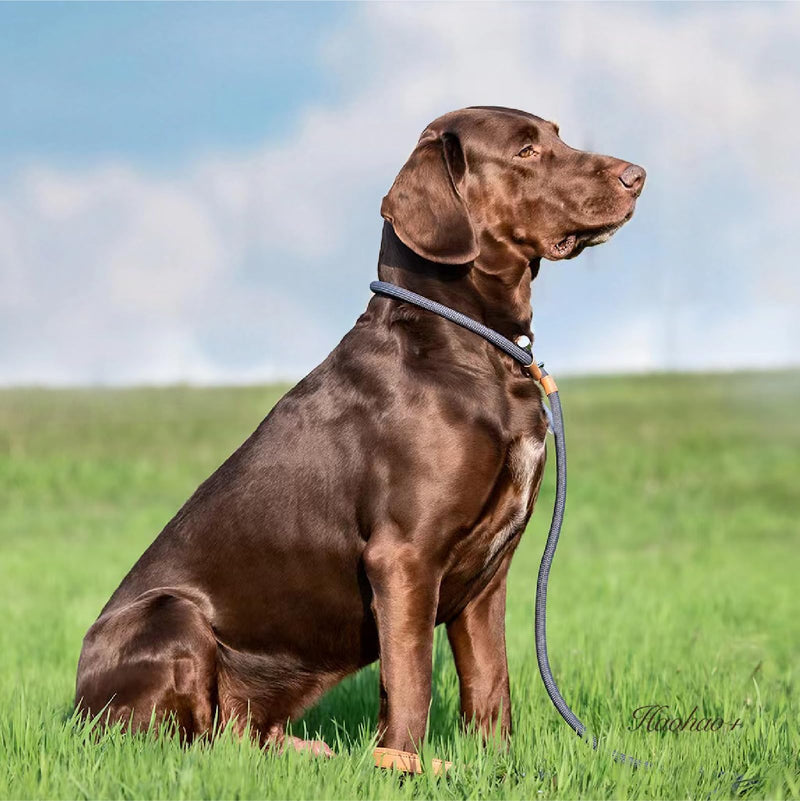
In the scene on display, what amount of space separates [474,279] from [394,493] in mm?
910

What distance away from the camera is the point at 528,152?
4.24 m

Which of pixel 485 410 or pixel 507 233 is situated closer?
pixel 485 410

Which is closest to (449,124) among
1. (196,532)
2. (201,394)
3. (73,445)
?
(196,532)

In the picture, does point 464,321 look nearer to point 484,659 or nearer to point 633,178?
point 633,178

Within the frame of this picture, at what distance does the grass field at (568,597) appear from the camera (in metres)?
3.71

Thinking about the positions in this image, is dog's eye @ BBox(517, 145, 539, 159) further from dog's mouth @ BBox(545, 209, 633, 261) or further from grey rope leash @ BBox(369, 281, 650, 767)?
grey rope leash @ BBox(369, 281, 650, 767)

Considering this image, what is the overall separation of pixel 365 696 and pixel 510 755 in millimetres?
1500

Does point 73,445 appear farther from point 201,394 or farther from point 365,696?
point 365,696

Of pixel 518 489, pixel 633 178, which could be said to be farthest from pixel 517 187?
pixel 518 489

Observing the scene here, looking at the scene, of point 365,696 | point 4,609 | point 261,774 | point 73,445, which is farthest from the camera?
point 73,445

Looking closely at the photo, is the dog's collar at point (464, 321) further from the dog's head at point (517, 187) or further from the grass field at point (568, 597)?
the grass field at point (568, 597)

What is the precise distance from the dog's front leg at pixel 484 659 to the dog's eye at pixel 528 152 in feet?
5.14

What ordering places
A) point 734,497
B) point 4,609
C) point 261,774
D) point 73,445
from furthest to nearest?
1. point 73,445
2. point 734,497
3. point 4,609
4. point 261,774

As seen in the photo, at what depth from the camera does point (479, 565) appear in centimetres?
407
